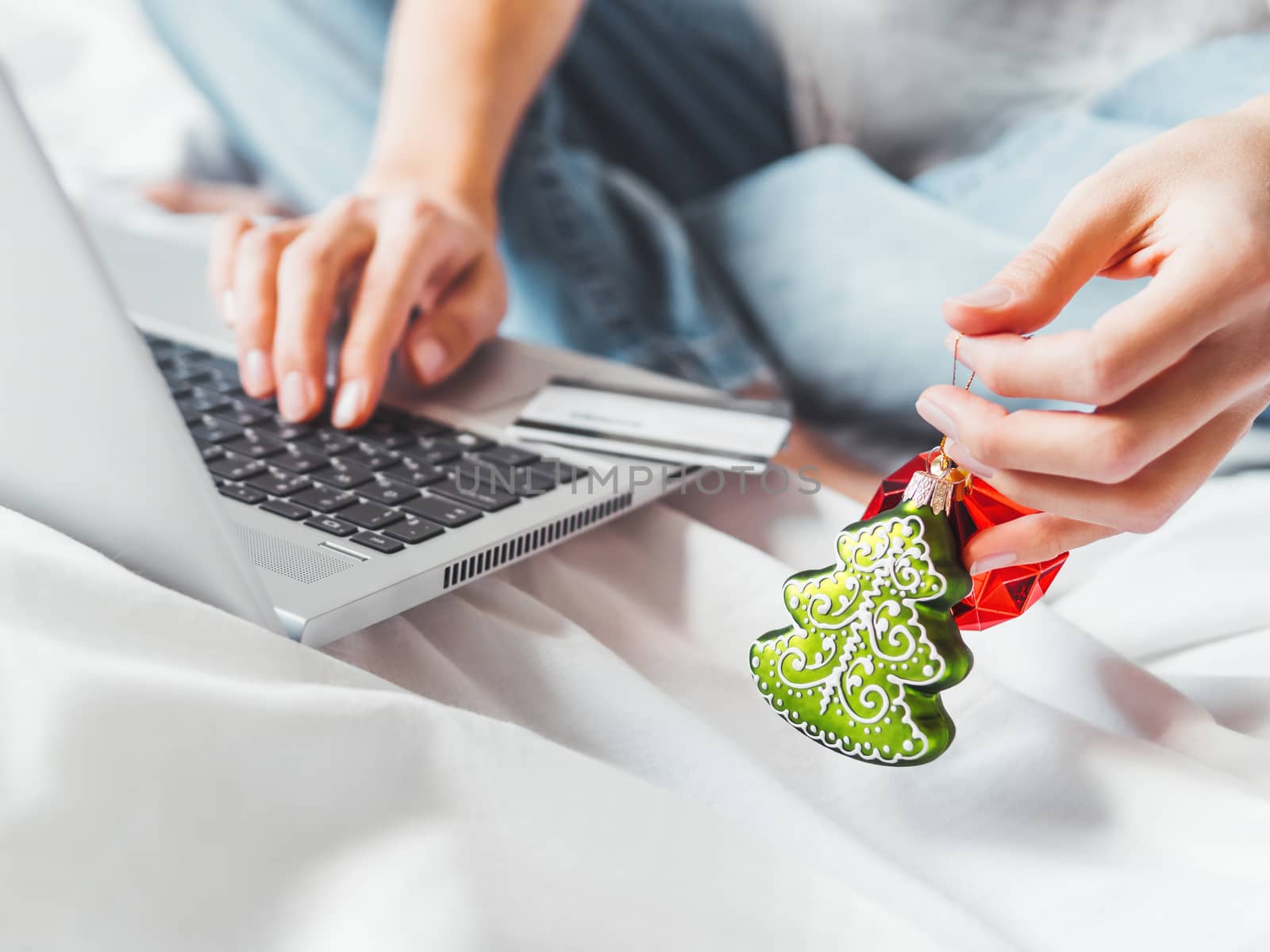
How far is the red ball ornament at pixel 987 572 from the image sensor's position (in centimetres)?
35

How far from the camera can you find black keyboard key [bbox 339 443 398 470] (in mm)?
510

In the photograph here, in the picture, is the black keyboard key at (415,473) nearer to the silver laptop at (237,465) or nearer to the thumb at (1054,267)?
the silver laptop at (237,465)

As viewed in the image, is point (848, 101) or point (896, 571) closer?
point (896, 571)

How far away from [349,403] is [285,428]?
0.04 m

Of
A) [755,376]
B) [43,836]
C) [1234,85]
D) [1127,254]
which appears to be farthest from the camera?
[755,376]

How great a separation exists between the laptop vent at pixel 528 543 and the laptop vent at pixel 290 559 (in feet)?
0.13

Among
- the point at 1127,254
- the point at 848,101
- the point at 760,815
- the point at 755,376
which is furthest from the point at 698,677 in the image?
the point at 848,101

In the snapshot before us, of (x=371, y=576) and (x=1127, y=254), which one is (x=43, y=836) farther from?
(x=1127, y=254)

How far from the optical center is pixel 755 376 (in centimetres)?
84

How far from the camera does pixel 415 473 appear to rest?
0.50m

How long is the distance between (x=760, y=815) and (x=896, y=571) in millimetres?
87

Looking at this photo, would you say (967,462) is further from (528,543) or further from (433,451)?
(433,451)

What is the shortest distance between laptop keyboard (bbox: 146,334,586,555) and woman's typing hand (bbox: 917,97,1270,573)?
213 mm

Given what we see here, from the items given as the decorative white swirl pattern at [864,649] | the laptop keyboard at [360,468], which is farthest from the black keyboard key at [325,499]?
the decorative white swirl pattern at [864,649]
